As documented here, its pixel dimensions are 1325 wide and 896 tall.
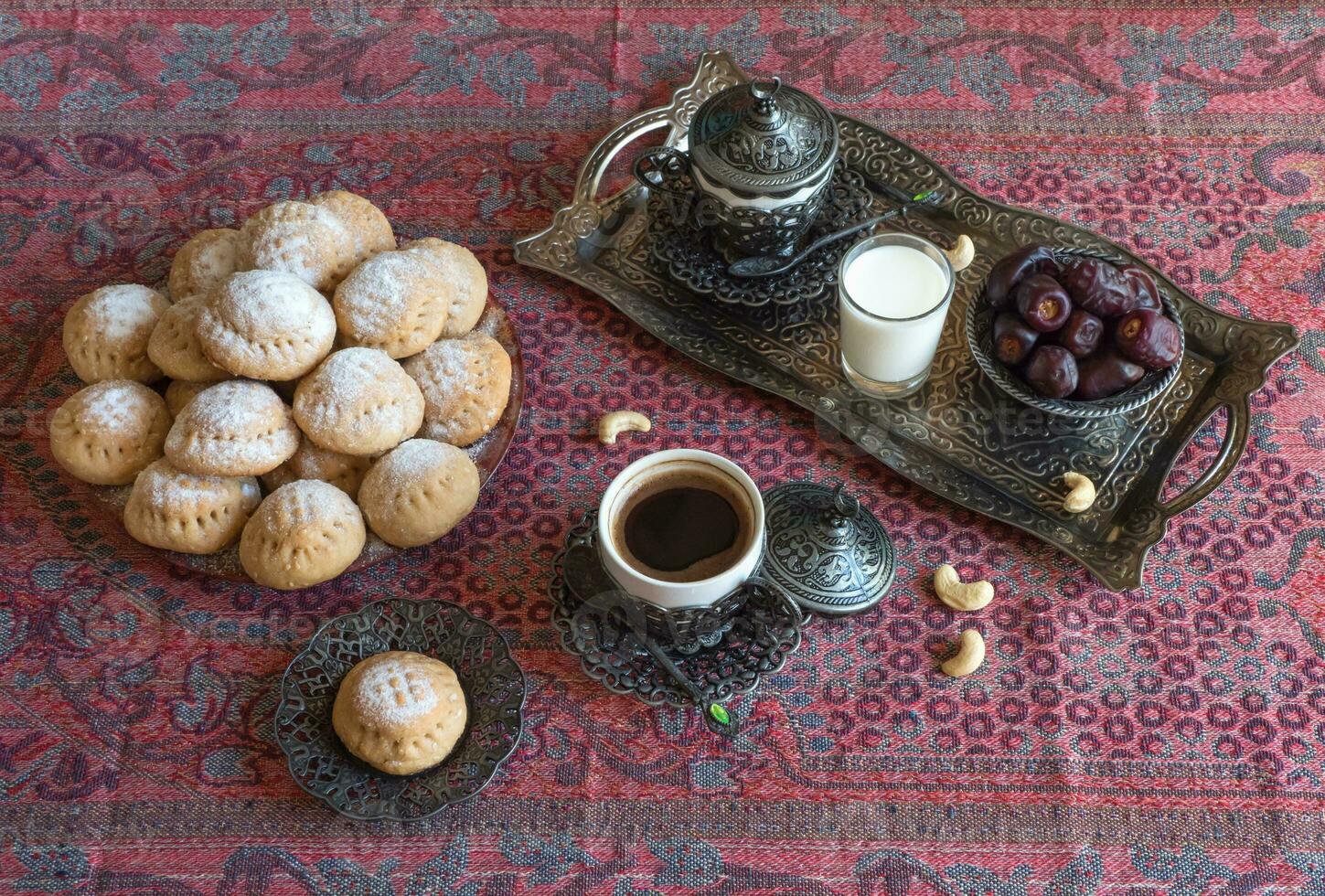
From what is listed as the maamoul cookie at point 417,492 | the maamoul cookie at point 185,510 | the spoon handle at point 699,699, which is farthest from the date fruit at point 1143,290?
the maamoul cookie at point 185,510

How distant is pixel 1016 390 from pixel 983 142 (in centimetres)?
48

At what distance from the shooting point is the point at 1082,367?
1105mm

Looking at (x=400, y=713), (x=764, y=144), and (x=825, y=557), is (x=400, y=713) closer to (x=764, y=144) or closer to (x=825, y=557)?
(x=825, y=557)

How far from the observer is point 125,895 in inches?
38.6

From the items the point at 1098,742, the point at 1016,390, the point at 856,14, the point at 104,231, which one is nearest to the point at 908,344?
the point at 1016,390

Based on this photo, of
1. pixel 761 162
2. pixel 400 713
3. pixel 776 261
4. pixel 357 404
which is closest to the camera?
pixel 400 713

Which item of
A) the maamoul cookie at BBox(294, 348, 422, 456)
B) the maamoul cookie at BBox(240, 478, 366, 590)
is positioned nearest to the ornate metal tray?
the maamoul cookie at BBox(294, 348, 422, 456)

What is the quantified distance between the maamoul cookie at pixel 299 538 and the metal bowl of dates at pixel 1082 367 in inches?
26.3

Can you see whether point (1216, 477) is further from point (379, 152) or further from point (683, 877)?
point (379, 152)

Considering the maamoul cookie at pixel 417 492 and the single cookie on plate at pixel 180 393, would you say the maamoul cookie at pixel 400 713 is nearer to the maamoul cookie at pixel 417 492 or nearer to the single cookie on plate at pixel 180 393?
the maamoul cookie at pixel 417 492

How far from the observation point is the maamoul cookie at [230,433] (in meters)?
1.02

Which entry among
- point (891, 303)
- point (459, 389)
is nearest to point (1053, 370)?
point (891, 303)

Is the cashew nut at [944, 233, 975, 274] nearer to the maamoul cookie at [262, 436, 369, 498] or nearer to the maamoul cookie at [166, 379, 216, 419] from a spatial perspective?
the maamoul cookie at [262, 436, 369, 498]

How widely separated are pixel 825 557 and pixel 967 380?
29 centimetres
